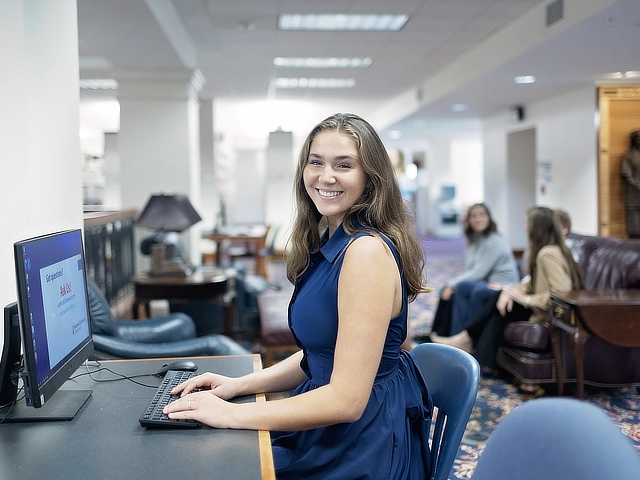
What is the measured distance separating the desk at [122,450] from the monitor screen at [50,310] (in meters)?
0.10

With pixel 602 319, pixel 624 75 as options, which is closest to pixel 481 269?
pixel 602 319

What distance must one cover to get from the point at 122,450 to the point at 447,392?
85cm

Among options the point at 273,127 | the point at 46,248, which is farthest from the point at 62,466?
the point at 273,127

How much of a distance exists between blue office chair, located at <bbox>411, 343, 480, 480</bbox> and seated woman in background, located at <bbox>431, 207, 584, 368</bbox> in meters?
2.59

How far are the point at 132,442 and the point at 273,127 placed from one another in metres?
14.1

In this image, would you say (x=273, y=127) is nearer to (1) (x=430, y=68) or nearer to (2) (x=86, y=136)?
(2) (x=86, y=136)

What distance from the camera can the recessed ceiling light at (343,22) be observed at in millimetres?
6074

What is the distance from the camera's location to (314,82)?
9844 mm

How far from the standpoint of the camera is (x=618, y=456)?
0.79 metres

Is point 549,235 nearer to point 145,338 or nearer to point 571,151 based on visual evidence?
point 145,338

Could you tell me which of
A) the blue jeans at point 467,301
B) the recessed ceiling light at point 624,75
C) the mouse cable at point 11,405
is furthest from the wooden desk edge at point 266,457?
the recessed ceiling light at point 624,75

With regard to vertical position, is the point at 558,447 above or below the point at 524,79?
below

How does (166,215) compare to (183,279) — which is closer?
(183,279)

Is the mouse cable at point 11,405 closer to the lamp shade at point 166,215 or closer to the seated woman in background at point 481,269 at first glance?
the lamp shade at point 166,215
